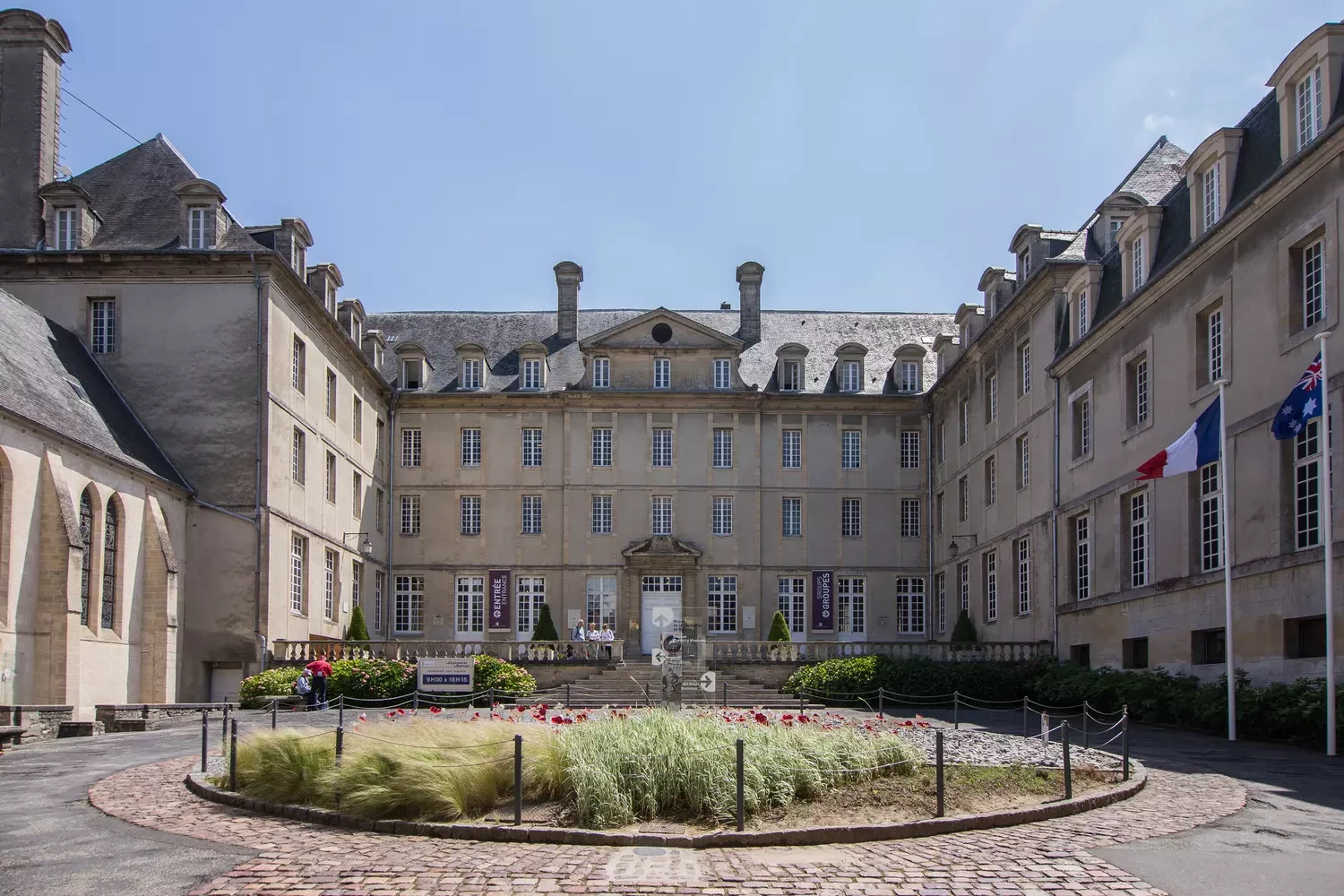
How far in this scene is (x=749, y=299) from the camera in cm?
4662

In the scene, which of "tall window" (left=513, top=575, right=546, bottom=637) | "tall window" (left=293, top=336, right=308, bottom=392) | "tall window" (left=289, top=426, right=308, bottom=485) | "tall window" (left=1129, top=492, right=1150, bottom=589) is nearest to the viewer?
"tall window" (left=1129, top=492, right=1150, bottom=589)

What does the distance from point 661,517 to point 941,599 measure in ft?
31.1

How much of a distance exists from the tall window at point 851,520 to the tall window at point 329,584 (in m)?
16.7

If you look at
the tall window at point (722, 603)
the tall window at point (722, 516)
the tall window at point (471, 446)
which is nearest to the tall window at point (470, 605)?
the tall window at point (471, 446)

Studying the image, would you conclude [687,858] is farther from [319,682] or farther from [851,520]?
[851,520]

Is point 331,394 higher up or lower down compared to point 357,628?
higher up

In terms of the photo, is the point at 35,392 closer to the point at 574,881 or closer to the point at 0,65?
the point at 0,65

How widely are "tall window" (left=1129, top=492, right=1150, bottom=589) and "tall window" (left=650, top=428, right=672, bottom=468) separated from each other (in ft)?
61.5

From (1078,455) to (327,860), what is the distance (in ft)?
77.1

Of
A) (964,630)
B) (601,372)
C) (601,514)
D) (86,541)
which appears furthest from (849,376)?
(86,541)

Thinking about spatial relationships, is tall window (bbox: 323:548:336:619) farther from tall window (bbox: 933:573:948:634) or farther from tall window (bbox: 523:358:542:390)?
tall window (bbox: 933:573:948:634)

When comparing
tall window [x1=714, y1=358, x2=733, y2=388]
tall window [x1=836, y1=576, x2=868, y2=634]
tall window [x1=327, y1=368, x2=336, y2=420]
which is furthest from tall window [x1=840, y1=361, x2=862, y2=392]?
tall window [x1=327, y1=368, x2=336, y2=420]

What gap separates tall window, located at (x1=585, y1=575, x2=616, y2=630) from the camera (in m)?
42.3

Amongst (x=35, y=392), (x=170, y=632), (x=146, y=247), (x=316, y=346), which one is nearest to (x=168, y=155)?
(x=146, y=247)
